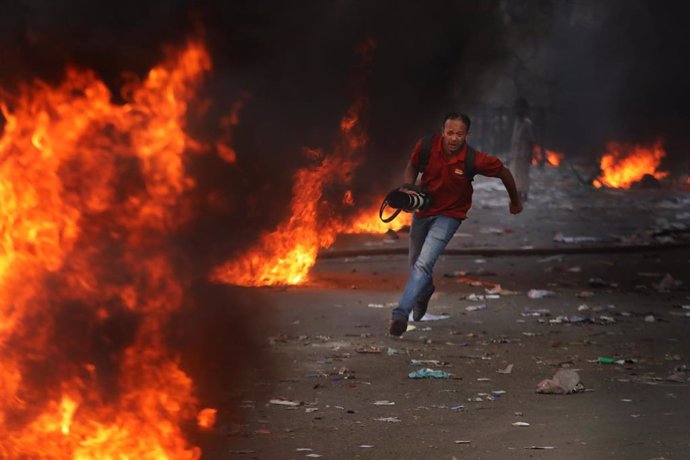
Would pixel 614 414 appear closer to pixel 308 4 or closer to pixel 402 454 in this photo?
pixel 402 454

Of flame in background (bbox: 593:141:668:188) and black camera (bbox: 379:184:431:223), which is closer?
black camera (bbox: 379:184:431:223)

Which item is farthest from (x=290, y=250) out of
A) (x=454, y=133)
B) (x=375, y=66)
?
(x=375, y=66)

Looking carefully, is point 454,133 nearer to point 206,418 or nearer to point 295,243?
point 206,418

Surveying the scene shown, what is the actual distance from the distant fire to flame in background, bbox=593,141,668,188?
1.58 metres

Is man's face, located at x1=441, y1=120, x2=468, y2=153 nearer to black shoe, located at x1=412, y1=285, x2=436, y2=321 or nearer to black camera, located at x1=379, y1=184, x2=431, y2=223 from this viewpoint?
black camera, located at x1=379, y1=184, x2=431, y2=223

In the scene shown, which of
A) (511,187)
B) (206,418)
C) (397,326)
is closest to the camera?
(206,418)

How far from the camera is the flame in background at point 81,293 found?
16.0 feet

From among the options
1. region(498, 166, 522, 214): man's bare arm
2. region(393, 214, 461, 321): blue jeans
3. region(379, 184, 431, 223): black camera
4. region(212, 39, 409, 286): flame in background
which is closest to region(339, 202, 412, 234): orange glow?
region(212, 39, 409, 286): flame in background

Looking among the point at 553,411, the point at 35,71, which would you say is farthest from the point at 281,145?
the point at 553,411

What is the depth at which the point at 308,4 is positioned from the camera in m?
13.4

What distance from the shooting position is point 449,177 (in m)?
8.45

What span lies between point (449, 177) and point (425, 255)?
2.10ft

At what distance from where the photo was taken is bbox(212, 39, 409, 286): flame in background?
11508mm

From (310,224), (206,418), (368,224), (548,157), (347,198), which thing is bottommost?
(206,418)
